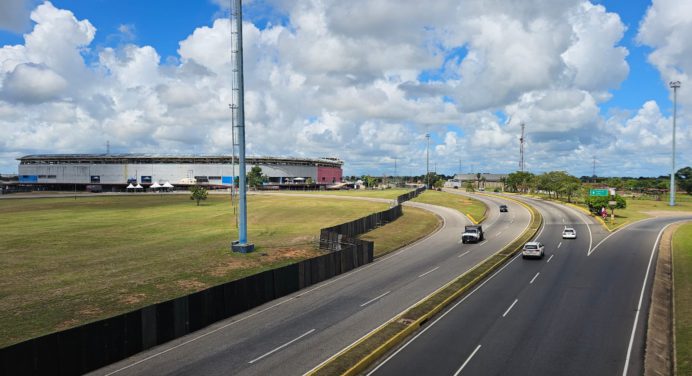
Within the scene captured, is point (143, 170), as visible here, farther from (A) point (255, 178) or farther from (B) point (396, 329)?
(B) point (396, 329)

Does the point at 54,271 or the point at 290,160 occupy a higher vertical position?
the point at 290,160

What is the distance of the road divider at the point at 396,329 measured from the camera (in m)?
17.3

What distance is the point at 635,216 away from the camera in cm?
7812

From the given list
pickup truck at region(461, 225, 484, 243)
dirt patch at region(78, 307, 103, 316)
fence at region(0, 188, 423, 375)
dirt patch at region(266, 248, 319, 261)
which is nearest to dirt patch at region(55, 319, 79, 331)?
dirt patch at region(78, 307, 103, 316)

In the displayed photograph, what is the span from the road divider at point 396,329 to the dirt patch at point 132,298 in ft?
43.9

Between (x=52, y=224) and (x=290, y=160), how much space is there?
144 metres

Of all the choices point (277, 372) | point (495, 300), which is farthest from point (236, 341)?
point (495, 300)

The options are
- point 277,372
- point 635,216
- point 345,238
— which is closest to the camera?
point 277,372

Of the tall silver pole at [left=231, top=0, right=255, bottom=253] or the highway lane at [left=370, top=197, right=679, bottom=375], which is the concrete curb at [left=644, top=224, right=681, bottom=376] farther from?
the tall silver pole at [left=231, top=0, right=255, bottom=253]

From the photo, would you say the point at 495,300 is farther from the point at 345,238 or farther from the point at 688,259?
the point at 688,259

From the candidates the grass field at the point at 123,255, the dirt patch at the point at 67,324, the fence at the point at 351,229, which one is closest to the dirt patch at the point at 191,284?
the grass field at the point at 123,255

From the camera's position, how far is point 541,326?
21.6 meters

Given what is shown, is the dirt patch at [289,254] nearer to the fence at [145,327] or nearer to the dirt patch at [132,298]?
the fence at [145,327]

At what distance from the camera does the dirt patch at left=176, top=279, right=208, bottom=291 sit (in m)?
28.7
